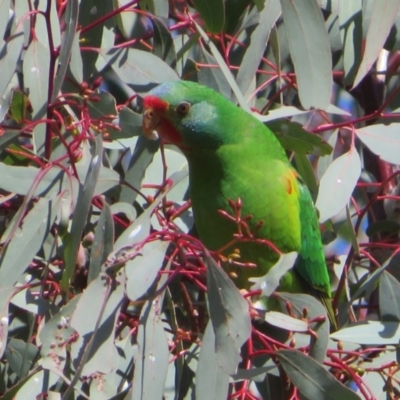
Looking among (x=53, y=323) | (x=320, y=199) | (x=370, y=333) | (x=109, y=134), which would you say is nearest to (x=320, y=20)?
(x=320, y=199)

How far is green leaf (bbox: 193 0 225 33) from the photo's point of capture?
2582 mm

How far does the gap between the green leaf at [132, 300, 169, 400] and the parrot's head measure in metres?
0.69

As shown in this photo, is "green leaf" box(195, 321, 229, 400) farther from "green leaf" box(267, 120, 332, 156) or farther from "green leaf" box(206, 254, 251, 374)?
"green leaf" box(267, 120, 332, 156)

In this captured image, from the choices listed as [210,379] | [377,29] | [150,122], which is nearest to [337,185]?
[377,29]

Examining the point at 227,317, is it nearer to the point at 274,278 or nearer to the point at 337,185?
the point at 274,278

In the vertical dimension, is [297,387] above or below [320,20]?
below

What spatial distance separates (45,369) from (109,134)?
776 mm

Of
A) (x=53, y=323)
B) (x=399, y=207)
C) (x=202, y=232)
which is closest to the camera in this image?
(x=53, y=323)

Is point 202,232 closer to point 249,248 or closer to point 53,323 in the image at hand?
point 249,248

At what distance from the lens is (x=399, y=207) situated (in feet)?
11.0

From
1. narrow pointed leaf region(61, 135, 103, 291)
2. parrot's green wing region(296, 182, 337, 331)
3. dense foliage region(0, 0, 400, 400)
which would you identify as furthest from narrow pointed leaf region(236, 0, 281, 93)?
narrow pointed leaf region(61, 135, 103, 291)

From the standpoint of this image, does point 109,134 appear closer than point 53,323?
No

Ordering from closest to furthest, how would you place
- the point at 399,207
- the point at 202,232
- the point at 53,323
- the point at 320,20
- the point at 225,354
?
the point at 225,354
the point at 53,323
the point at 320,20
the point at 202,232
the point at 399,207

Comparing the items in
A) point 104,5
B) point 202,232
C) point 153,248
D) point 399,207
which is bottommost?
point 399,207
